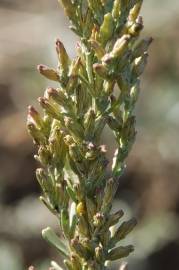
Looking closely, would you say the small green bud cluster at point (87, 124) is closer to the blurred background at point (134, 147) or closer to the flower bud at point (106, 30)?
the flower bud at point (106, 30)

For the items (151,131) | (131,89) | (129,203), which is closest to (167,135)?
(151,131)

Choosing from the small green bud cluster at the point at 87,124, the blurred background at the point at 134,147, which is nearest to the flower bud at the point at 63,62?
the small green bud cluster at the point at 87,124

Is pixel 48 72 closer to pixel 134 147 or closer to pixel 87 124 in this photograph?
pixel 87 124

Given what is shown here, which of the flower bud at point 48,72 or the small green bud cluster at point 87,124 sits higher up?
the flower bud at point 48,72

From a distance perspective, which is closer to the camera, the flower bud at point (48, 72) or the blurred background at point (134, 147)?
the flower bud at point (48, 72)

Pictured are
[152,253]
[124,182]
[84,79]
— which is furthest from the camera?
[124,182]

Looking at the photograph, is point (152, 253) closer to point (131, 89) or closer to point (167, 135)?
point (167, 135)
